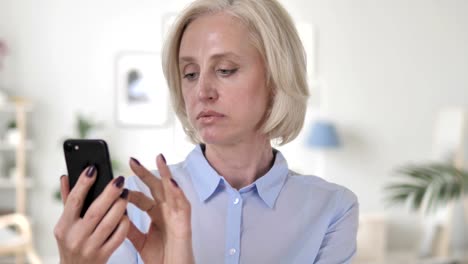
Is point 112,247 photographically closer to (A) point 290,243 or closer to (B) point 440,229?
(A) point 290,243

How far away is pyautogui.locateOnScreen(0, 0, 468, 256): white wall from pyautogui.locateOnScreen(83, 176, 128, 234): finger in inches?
176

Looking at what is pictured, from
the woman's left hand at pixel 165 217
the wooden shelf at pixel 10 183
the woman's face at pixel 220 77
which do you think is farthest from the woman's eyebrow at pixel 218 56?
the wooden shelf at pixel 10 183

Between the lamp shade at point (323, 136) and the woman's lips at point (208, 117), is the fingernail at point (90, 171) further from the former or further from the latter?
the lamp shade at point (323, 136)

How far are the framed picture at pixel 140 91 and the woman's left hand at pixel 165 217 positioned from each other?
4.38 meters

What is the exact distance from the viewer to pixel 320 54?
5625 millimetres

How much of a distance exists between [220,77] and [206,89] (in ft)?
0.12

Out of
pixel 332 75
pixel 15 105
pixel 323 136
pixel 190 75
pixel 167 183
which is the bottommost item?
pixel 323 136

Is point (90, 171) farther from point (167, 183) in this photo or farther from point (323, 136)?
point (323, 136)

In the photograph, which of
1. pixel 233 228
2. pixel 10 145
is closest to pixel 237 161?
pixel 233 228

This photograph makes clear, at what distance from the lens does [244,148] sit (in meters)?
1.12

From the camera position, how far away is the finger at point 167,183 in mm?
775

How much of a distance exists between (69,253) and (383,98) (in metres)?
5.32

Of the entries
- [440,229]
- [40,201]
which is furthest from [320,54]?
[40,201]

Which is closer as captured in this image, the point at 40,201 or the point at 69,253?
the point at 69,253
